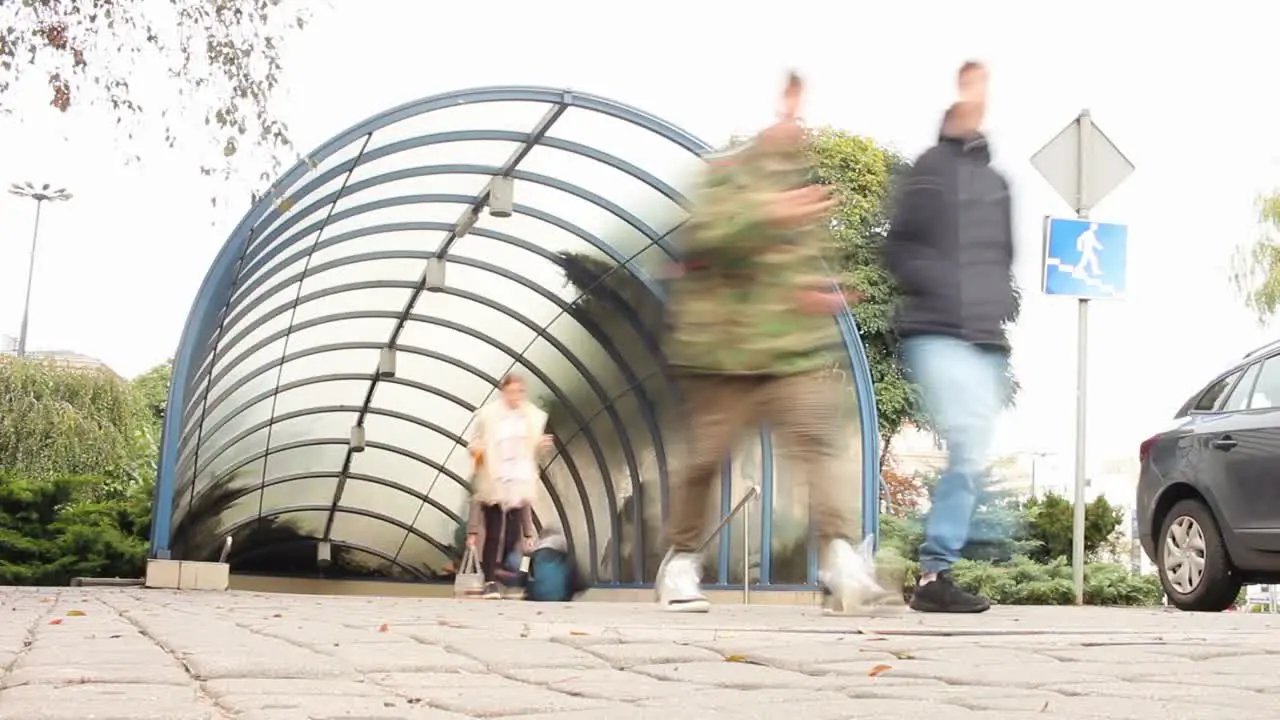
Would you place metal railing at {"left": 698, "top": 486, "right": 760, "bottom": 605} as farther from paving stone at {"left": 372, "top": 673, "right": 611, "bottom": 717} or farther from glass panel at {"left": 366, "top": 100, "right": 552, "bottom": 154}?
paving stone at {"left": 372, "top": 673, "right": 611, "bottom": 717}

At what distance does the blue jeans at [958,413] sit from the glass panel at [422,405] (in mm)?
15424

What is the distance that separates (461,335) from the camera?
63.4 feet

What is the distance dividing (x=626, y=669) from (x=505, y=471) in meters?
7.05

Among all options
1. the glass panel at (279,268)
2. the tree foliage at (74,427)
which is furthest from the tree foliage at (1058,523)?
the tree foliage at (74,427)

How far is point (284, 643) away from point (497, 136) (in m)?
10.0

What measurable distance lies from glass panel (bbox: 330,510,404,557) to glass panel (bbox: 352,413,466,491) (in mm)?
2745

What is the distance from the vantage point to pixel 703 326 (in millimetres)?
6035

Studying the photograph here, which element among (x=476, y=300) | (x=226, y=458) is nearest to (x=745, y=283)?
(x=476, y=300)

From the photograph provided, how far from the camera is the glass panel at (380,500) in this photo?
84.2ft

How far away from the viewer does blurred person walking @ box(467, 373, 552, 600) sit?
35.6 ft

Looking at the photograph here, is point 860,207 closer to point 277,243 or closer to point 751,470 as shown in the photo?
point 751,470

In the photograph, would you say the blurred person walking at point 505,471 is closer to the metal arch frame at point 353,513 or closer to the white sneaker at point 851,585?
the white sneaker at point 851,585

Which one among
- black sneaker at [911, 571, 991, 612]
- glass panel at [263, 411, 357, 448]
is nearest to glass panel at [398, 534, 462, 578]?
glass panel at [263, 411, 357, 448]

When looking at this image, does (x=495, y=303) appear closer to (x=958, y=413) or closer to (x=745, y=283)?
(x=745, y=283)
